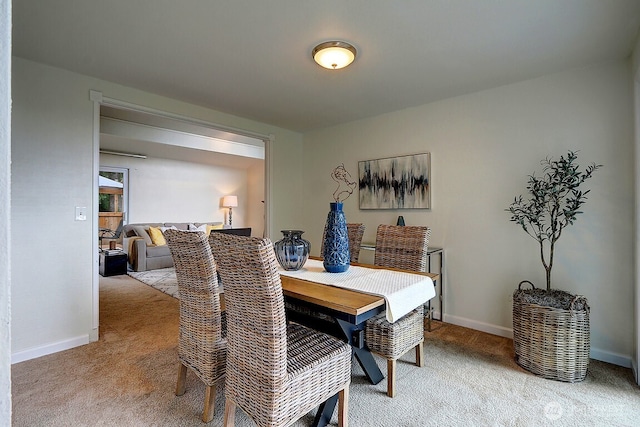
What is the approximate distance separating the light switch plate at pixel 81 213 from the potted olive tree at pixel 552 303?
11.4ft

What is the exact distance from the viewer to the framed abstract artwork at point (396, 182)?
10.8 ft

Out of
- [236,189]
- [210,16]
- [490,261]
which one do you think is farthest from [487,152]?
[236,189]

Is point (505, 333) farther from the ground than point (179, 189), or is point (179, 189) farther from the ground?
point (179, 189)

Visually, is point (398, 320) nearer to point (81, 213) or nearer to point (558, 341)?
point (558, 341)

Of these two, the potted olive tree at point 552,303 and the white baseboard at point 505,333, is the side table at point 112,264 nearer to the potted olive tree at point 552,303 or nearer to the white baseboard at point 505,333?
the white baseboard at point 505,333

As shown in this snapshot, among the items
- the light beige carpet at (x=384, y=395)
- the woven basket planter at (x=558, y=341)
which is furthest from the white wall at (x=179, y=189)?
the woven basket planter at (x=558, y=341)

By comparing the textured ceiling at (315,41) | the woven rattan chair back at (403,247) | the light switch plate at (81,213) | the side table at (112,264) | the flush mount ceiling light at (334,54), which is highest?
the textured ceiling at (315,41)

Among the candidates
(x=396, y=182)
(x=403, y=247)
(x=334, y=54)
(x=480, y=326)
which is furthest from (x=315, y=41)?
(x=480, y=326)

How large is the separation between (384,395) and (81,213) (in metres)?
2.71

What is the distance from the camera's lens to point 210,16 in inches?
73.2

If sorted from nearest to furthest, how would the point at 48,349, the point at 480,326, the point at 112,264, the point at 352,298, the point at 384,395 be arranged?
the point at 352,298 < the point at 384,395 < the point at 48,349 < the point at 480,326 < the point at 112,264

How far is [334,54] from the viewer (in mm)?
2152

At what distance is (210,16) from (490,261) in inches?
113

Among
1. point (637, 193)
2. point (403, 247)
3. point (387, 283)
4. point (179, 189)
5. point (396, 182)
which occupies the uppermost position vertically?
point (179, 189)
